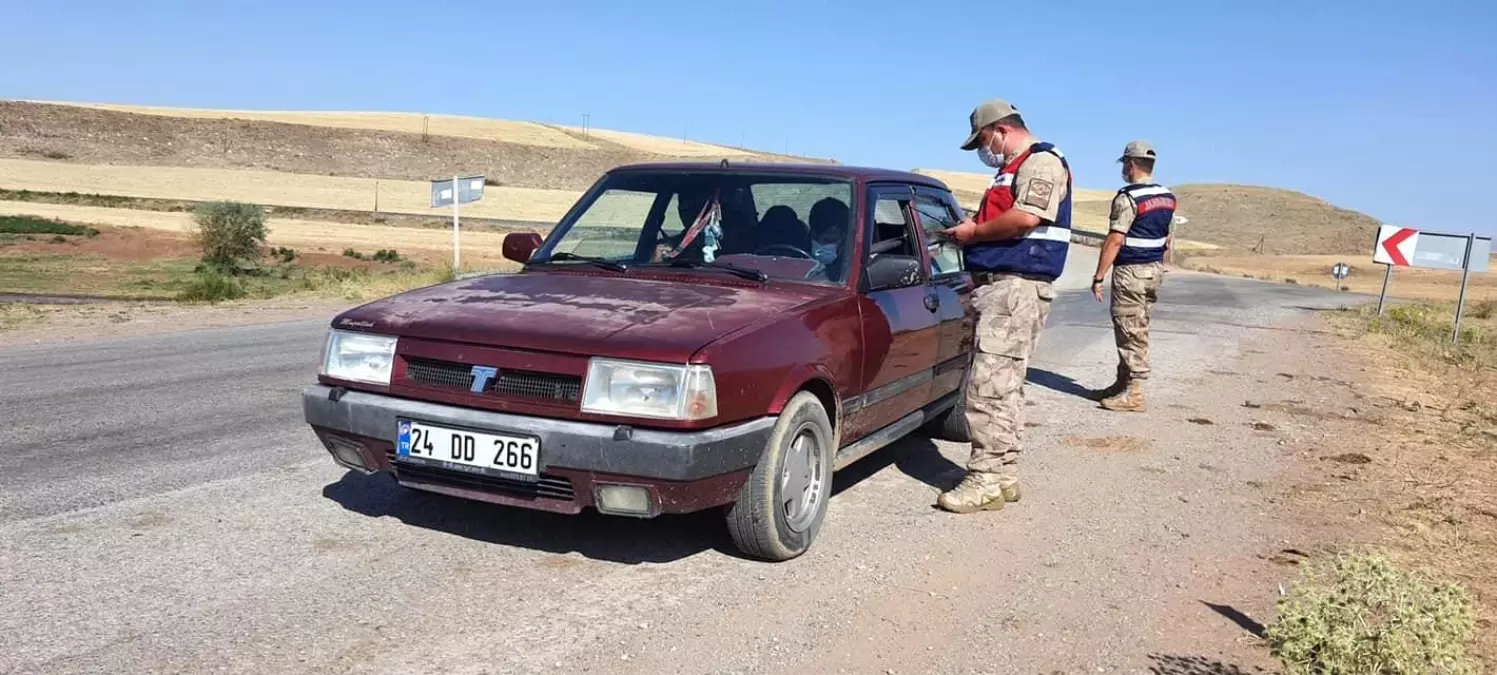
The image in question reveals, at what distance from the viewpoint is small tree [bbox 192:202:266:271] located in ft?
92.3

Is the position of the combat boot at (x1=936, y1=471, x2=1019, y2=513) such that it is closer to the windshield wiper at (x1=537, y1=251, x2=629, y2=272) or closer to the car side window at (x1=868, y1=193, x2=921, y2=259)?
the car side window at (x1=868, y1=193, x2=921, y2=259)

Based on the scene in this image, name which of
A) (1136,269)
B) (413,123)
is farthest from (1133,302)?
(413,123)

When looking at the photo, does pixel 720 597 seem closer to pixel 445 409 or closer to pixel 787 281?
pixel 445 409

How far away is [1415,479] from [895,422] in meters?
3.08

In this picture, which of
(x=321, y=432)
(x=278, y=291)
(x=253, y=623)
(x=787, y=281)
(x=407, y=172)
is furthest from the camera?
(x=407, y=172)

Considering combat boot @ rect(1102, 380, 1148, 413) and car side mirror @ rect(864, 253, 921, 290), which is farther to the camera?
combat boot @ rect(1102, 380, 1148, 413)

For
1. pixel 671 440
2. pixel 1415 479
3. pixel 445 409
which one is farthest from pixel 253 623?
pixel 1415 479

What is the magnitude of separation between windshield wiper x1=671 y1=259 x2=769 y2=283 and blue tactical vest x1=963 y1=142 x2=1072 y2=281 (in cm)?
113

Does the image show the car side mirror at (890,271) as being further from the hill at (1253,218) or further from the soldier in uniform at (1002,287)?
the hill at (1253,218)

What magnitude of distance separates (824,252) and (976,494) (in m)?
1.34

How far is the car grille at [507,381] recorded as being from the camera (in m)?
3.73

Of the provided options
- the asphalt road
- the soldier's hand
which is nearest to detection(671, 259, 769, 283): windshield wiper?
the soldier's hand

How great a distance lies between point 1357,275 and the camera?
180 ft

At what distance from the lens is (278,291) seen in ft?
65.2
